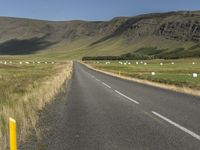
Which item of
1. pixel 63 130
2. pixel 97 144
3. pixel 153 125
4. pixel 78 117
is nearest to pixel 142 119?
pixel 153 125

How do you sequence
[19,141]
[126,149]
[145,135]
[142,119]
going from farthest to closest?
[142,119]
[145,135]
[19,141]
[126,149]

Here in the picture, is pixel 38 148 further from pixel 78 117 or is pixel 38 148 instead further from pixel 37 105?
pixel 37 105

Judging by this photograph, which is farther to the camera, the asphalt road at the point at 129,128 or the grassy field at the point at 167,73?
the grassy field at the point at 167,73

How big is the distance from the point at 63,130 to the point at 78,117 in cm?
239

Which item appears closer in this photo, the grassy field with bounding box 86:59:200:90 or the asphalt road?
the asphalt road

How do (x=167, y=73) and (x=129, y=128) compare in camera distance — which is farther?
(x=167, y=73)

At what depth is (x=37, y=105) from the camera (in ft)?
49.5

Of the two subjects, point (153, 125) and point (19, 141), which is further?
point (153, 125)

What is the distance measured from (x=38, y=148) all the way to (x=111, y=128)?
2750mm

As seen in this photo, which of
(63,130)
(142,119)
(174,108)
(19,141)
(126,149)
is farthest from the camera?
(174,108)

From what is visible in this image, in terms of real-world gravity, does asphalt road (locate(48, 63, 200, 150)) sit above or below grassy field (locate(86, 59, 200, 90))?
above

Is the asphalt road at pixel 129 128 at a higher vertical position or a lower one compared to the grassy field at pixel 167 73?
higher

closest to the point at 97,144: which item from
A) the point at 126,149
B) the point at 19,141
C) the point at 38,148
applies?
the point at 126,149

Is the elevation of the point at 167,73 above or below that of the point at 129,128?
below
